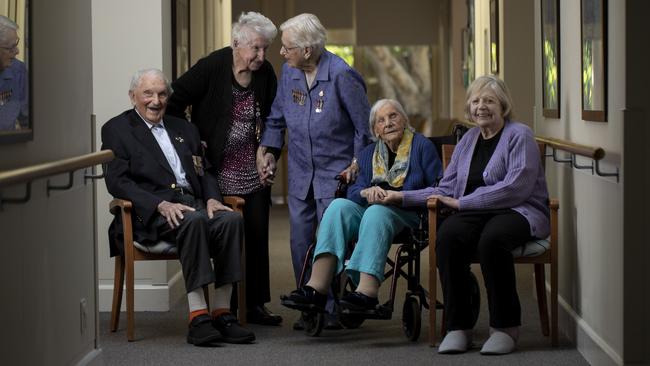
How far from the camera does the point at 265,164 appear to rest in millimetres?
6164

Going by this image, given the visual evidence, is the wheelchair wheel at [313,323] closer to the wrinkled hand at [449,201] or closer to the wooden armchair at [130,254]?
the wooden armchair at [130,254]

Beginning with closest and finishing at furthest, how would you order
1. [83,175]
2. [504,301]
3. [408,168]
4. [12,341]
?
[12,341], [83,175], [504,301], [408,168]

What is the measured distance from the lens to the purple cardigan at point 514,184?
214 inches

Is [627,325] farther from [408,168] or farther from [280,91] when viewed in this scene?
[280,91]

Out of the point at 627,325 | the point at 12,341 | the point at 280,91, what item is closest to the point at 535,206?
the point at 627,325

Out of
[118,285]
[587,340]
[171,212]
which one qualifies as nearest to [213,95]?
[171,212]

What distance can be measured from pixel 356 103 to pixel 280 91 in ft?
1.33

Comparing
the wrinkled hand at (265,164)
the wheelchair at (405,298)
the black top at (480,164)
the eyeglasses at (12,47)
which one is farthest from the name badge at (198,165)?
the eyeglasses at (12,47)

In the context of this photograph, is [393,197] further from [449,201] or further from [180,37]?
[180,37]

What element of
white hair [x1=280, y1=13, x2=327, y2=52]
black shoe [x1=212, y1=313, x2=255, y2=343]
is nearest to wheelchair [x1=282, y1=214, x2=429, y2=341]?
black shoe [x1=212, y1=313, x2=255, y2=343]

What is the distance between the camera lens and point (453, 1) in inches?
609

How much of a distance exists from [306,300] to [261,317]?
0.71 m

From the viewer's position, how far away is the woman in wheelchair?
5.57 metres

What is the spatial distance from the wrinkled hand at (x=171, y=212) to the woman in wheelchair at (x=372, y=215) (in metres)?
0.61
